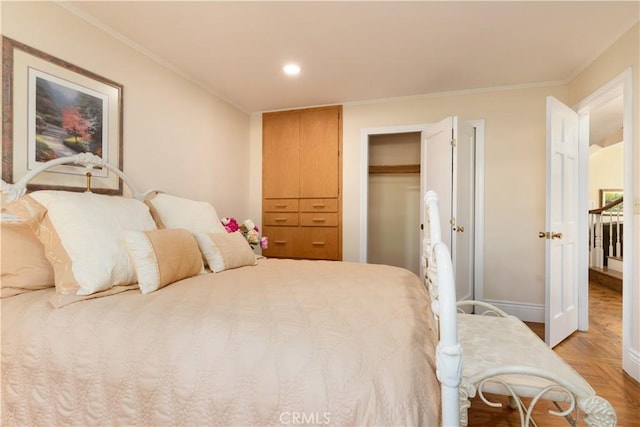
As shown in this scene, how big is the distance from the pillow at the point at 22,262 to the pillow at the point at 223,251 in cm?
72

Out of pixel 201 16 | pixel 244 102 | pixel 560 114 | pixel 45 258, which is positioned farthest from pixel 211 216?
pixel 560 114

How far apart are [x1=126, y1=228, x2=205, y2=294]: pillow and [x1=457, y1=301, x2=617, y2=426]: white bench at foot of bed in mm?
1328

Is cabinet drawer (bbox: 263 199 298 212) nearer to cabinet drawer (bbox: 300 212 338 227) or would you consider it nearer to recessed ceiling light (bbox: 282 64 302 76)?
cabinet drawer (bbox: 300 212 338 227)

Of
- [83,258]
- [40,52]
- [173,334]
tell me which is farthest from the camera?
[40,52]

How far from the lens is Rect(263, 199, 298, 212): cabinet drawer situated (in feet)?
12.4

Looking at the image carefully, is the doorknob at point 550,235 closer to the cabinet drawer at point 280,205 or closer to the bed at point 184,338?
the bed at point 184,338

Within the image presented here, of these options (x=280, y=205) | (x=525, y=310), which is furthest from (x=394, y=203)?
(x=525, y=310)

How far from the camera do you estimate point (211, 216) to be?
2.25 meters

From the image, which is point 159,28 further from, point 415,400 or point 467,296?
point 467,296

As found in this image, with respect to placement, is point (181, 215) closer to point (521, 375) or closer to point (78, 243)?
point (78, 243)

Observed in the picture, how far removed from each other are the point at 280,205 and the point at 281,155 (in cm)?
63

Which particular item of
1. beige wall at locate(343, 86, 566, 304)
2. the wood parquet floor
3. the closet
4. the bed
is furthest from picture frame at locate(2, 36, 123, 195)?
beige wall at locate(343, 86, 566, 304)

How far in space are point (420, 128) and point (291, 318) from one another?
294cm

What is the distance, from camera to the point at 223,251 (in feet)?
6.30
